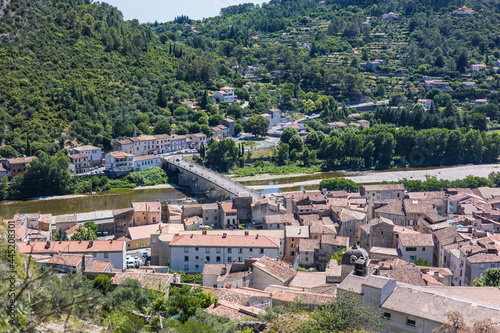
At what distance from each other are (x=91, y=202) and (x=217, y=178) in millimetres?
10282

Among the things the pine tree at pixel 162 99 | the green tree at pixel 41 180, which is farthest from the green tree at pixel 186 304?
the pine tree at pixel 162 99

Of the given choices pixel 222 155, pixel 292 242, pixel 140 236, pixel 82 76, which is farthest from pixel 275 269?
pixel 82 76

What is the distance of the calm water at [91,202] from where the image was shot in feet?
129

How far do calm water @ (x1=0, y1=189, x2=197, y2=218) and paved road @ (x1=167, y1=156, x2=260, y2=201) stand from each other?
229 cm

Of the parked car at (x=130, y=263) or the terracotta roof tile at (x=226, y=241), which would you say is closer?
the terracotta roof tile at (x=226, y=241)

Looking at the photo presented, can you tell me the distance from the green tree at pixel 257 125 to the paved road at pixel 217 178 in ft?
37.0

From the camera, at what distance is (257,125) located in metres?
59.7

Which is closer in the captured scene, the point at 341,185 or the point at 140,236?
the point at 140,236

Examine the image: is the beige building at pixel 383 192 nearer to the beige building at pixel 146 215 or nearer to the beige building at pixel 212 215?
the beige building at pixel 212 215

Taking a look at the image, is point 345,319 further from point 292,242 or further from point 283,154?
point 283,154

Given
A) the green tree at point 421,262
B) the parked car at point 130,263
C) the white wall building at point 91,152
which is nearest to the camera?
the green tree at point 421,262

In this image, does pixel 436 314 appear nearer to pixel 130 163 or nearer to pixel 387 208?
pixel 387 208

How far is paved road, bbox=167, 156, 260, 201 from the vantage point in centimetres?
3813

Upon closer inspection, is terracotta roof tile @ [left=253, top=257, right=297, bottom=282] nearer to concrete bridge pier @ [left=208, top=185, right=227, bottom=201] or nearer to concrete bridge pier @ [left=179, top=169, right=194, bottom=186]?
concrete bridge pier @ [left=208, top=185, right=227, bottom=201]
